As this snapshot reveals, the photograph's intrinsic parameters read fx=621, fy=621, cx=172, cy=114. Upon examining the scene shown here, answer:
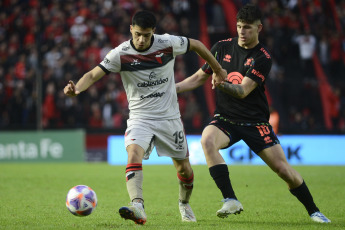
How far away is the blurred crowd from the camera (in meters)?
18.9

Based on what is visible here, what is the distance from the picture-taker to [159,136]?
660cm

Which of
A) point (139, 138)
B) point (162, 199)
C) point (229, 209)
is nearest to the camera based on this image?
point (229, 209)

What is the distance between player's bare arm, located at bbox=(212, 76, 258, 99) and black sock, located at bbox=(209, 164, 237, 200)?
787 millimetres

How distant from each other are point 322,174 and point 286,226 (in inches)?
312

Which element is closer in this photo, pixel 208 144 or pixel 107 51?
pixel 208 144

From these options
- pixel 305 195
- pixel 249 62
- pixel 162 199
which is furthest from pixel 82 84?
pixel 162 199

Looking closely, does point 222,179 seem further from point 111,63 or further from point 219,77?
point 111,63

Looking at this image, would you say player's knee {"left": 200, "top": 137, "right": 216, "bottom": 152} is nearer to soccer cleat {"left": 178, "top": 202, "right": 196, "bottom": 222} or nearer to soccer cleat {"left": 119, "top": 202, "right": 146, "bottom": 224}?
soccer cleat {"left": 178, "top": 202, "right": 196, "bottom": 222}

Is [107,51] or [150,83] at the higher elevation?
[107,51]

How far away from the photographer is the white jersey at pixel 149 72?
652 centimetres

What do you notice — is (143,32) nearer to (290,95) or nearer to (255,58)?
(255,58)

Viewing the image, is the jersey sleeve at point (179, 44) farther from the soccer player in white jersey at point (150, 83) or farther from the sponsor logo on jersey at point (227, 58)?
the sponsor logo on jersey at point (227, 58)

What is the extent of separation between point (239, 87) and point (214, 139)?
0.62 meters

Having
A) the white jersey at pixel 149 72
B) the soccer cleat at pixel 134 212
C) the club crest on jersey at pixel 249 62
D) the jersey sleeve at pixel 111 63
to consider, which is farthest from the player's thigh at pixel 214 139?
the jersey sleeve at pixel 111 63
